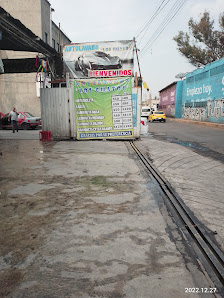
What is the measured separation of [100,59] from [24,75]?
14665 mm

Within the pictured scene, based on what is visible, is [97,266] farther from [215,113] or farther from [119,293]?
[215,113]

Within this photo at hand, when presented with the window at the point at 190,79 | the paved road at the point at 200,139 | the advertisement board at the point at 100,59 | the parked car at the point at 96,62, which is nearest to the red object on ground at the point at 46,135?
the advertisement board at the point at 100,59

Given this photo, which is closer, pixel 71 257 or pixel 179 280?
pixel 179 280

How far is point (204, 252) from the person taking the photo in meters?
2.63

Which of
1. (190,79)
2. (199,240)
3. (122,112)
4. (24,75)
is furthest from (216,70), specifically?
(199,240)

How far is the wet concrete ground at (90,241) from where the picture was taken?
2.12m

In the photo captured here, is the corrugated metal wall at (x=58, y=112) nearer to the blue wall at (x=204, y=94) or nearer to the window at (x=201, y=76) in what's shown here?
the blue wall at (x=204, y=94)

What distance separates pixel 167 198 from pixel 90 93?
849 cm

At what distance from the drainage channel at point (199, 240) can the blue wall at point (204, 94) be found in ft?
75.3

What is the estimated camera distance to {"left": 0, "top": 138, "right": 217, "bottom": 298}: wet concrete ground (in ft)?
6.95

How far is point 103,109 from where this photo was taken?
11.9m

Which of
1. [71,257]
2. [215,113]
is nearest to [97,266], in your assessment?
[71,257]
